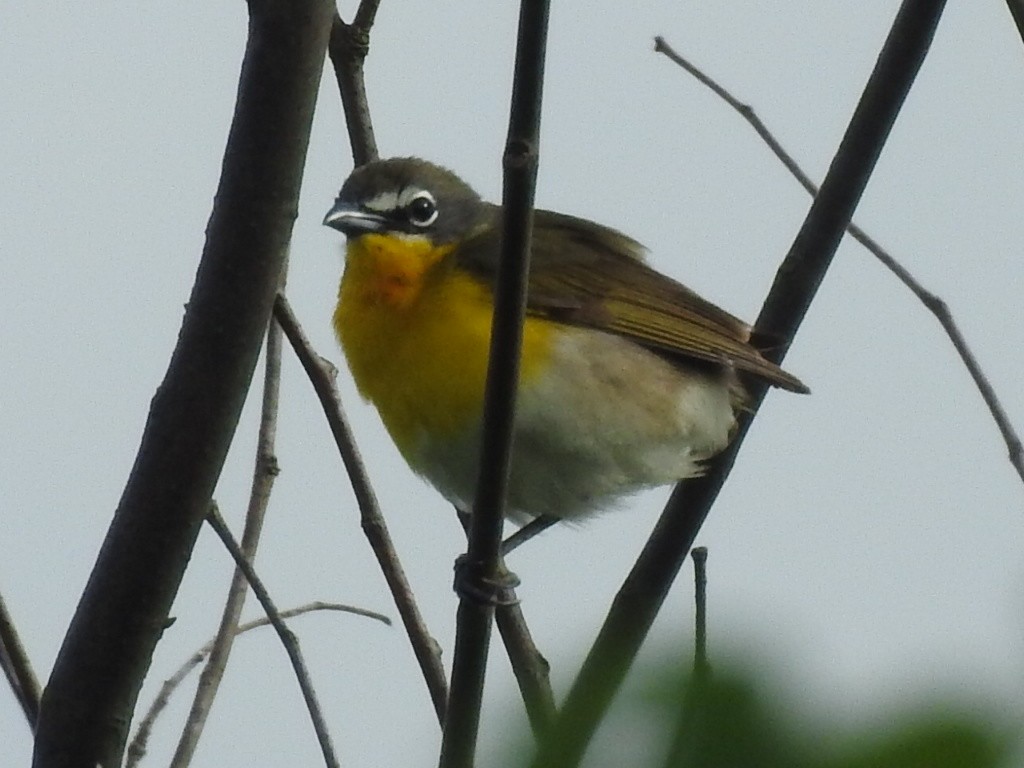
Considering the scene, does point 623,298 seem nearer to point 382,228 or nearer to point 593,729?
point 382,228

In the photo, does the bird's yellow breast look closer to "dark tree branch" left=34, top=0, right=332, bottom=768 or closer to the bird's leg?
the bird's leg

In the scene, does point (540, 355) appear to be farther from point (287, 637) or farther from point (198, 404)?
point (198, 404)

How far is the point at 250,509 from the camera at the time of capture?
3.48 metres

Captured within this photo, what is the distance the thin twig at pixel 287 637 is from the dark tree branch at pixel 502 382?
1.24 ft

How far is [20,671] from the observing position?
9.33ft

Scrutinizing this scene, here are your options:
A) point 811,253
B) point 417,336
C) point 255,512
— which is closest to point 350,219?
point 417,336

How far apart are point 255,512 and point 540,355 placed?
3.56 ft

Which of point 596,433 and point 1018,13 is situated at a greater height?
point 1018,13

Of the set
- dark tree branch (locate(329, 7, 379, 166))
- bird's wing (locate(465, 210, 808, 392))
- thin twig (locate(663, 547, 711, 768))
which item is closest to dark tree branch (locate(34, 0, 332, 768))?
dark tree branch (locate(329, 7, 379, 166))

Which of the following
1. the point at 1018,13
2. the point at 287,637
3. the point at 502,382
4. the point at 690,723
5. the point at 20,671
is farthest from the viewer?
the point at 287,637

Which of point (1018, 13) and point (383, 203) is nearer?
point (1018, 13)

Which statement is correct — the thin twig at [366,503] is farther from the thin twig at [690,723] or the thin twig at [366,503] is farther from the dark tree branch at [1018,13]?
the thin twig at [690,723]

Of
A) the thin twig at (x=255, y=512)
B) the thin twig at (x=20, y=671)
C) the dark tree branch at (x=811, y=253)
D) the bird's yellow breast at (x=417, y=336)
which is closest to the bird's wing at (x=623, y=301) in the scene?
the bird's yellow breast at (x=417, y=336)

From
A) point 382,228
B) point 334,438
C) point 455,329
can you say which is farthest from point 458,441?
point 382,228
